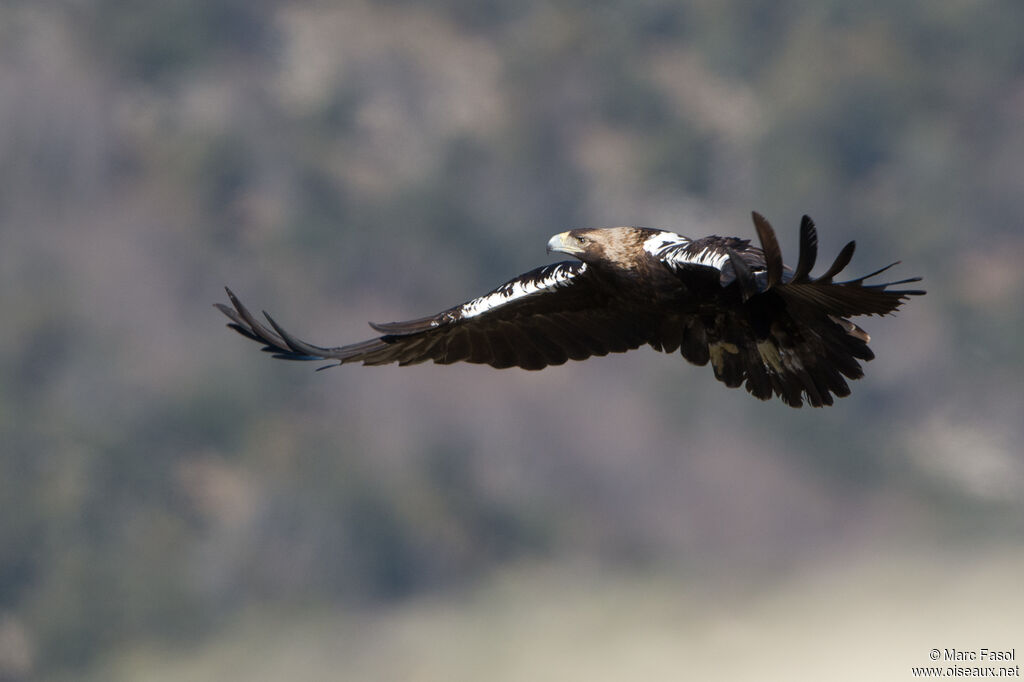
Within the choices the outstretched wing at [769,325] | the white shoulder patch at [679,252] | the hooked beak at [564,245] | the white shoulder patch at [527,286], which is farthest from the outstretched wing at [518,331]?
the white shoulder patch at [679,252]

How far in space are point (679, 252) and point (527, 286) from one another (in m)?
1.86

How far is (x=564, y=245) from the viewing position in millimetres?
11727

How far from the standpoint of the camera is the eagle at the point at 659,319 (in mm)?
10047

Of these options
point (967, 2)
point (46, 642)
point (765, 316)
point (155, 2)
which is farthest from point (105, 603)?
point (765, 316)

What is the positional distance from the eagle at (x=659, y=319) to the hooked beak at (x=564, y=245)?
0.04 ft

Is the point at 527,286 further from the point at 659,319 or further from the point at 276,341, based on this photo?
the point at 276,341

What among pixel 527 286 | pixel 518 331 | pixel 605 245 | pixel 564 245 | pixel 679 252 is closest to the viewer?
pixel 679 252

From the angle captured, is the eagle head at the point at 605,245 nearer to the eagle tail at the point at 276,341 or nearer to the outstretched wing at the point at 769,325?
the outstretched wing at the point at 769,325

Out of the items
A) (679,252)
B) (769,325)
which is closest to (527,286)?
(679,252)

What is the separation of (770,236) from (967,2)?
313 ft

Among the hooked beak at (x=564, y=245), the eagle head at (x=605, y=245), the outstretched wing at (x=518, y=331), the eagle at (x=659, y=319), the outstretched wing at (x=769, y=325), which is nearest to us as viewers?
the outstretched wing at (x=769, y=325)

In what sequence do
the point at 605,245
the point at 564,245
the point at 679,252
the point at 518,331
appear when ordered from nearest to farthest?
the point at 679,252 → the point at 605,245 → the point at 564,245 → the point at 518,331

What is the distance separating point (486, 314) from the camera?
12.3 metres

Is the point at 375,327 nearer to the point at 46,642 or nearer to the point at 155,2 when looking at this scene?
the point at 46,642
